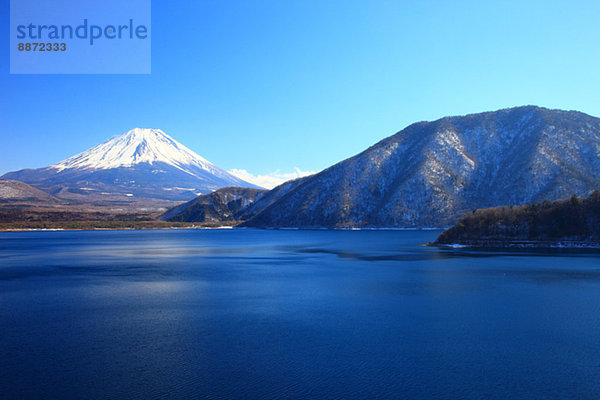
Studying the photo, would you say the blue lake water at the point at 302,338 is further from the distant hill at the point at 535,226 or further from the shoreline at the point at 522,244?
the distant hill at the point at 535,226

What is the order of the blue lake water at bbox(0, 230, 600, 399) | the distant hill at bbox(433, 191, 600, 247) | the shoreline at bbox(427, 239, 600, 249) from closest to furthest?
the blue lake water at bbox(0, 230, 600, 399)
the shoreline at bbox(427, 239, 600, 249)
the distant hill at bbox(433, 191, 600, 247)

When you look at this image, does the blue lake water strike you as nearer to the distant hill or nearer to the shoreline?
the shoreline

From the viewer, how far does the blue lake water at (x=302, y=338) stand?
58.9ft

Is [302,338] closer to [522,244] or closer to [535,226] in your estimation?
[522,244]

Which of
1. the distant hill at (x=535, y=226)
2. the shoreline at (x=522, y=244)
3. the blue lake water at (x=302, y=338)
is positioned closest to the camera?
the blue lake water at (x=302, y=338)

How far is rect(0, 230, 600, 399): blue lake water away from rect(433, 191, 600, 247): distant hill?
44753 millimetres

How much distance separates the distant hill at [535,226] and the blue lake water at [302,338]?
4475 cm

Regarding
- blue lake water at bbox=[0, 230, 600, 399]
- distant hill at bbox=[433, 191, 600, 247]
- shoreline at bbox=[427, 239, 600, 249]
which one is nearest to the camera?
blue lake water at bbox=[0, 230, 600, 399]

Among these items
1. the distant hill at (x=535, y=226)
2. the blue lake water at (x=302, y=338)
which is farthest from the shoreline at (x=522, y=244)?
the blue lake water at (x=302, y=338)

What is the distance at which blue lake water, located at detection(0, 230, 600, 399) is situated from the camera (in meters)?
18.0

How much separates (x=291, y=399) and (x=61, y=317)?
2157 centimetres

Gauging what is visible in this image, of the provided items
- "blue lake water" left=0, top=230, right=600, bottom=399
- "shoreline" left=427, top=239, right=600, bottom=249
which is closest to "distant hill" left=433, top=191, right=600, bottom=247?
"shoreline" left=427, top=239, right=600, bottom=249

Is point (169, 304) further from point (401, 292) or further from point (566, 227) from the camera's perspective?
point (566, 227)

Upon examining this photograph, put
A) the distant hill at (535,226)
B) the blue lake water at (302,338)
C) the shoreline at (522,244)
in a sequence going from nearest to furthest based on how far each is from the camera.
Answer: the blue lake water at (302,338)
the shoreline at (522,244)
the distant hill at (535,226)
